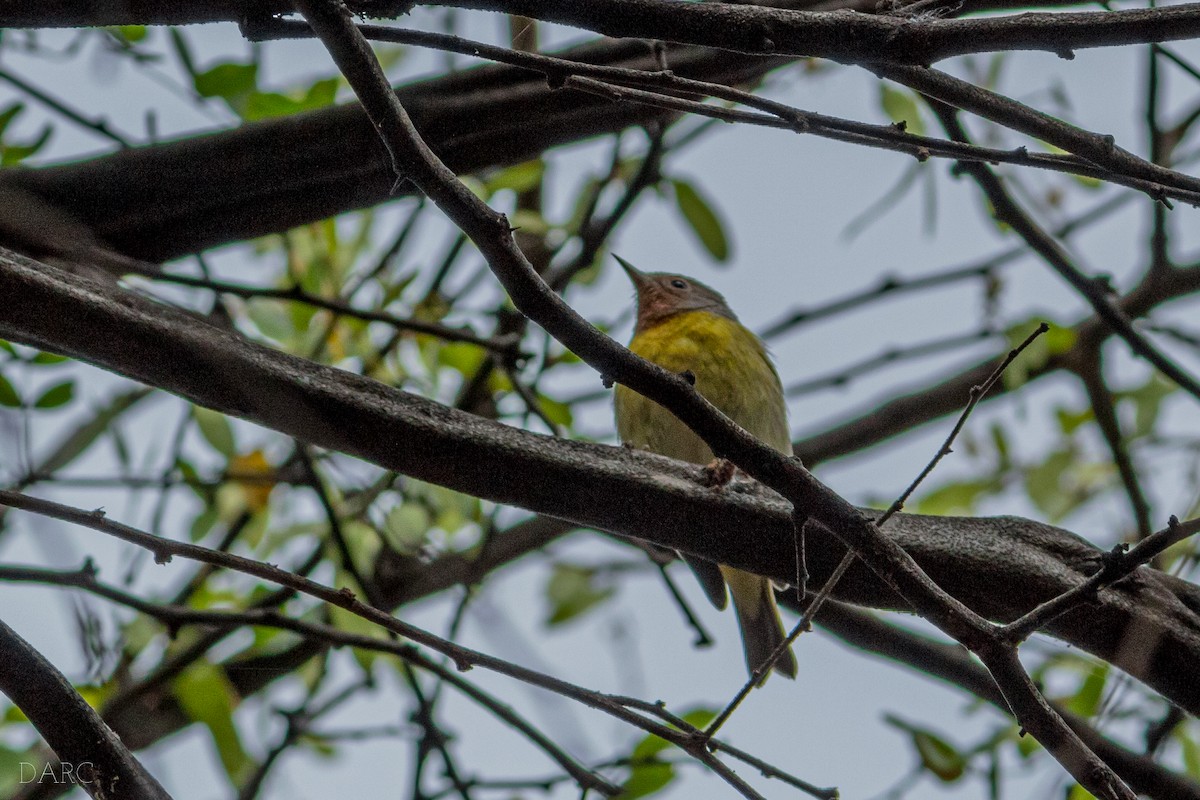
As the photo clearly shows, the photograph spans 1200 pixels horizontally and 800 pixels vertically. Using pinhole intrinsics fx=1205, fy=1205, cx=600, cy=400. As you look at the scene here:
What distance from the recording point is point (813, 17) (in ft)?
6.32

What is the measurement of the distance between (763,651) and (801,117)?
298cm

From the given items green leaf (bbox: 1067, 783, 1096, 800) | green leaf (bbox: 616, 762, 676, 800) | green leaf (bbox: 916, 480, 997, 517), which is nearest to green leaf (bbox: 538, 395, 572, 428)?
green leaf (bbox: 616, 762, 676, 800)

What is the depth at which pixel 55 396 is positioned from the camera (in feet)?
12.8

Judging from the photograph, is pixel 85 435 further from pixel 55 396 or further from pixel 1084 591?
pixel 1084 591

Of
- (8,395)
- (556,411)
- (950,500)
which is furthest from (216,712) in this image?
(950,500)

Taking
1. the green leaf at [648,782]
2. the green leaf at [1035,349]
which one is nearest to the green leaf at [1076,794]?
the green leaf at [648,782]

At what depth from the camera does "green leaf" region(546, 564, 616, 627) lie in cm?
556

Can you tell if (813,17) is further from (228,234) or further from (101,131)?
(101,131)

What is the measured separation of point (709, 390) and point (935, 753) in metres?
1.63

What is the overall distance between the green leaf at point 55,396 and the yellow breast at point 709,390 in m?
1.97

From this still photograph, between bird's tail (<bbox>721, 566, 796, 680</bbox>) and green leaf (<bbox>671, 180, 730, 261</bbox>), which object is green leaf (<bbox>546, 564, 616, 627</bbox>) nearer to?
bird's tail (<bbox>721, 566, 796, 680</bbox>)

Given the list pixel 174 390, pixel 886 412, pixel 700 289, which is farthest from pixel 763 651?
pixel 174 390

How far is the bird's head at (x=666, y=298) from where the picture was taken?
228 inches

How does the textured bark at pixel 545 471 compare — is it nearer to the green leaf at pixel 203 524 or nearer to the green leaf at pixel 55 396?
the green leaf at pixel 55 396
